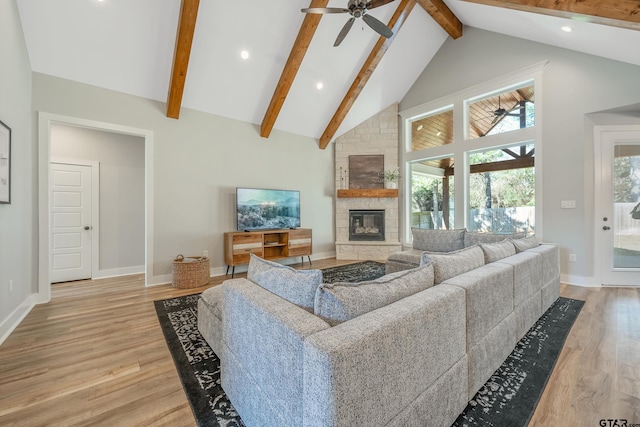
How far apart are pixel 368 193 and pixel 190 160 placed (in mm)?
3597

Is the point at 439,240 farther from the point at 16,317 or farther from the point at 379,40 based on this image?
the point at 16,317

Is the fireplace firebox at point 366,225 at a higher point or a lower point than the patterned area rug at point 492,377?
higher

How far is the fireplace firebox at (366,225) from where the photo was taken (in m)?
5.96

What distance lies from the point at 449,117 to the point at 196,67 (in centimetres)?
471

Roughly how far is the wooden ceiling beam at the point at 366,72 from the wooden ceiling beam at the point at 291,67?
115 cm

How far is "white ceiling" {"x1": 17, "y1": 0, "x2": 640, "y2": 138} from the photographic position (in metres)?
3.05

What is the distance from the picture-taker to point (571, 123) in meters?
3.81

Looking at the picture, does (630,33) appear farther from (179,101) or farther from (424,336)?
(179,101)

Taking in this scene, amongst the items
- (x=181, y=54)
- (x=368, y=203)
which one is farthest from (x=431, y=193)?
(x=181, y=54)

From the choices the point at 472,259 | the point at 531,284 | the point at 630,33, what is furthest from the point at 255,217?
the point at 630,33

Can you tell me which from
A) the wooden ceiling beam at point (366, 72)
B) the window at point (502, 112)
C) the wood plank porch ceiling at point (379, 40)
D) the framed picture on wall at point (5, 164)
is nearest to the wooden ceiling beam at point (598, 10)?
the wood plank porch ceiling at point (379, 40)

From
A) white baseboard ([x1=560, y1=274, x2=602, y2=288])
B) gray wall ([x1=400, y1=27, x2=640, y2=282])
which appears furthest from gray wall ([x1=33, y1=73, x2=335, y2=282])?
white baseboard ([x1=560, y1=274, x2=602, y2=288])

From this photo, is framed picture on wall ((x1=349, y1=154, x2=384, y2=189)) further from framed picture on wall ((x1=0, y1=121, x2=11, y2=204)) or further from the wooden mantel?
framed picture on wall ((x1=0, y1=121, x2=11, y2=204))

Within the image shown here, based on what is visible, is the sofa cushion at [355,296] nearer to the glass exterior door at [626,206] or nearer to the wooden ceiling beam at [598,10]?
the wooden ceiling beam at [598,10]
